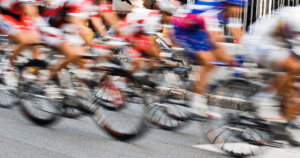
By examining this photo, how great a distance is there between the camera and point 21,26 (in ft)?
20.0

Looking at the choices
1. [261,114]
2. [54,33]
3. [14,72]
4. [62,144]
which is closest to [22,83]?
[14,72]

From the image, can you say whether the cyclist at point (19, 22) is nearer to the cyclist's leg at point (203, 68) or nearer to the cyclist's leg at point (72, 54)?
the cyclist's leg at point (72, 54)

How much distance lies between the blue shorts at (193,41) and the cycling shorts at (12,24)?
2231 millimetres

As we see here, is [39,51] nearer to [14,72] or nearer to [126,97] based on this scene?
[14,72]

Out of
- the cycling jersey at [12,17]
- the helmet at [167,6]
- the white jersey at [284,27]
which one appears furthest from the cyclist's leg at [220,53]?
the cycling jersey at [12,17]

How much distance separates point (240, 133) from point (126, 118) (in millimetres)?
1413

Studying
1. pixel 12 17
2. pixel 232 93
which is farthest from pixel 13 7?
pixel 232 93

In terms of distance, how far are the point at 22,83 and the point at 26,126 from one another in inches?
22.6

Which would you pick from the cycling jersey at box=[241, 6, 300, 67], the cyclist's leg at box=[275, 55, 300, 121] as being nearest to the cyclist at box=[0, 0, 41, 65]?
the cycling jersey at box=[241, 6, 300, 67]

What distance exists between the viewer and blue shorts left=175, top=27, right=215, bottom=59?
504 centimetres

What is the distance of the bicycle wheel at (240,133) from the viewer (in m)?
3.98

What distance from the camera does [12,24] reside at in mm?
6262

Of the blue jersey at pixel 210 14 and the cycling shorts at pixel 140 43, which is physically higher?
the blue jersey at pixel 210 14

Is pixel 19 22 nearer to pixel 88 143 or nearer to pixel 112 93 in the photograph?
pixel 112 93
